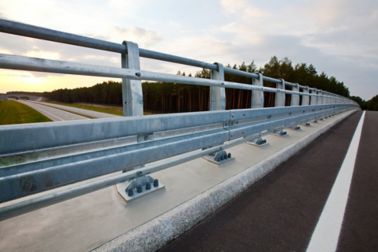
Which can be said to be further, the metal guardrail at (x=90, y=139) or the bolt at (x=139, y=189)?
the bolt at (x=139, y=189)

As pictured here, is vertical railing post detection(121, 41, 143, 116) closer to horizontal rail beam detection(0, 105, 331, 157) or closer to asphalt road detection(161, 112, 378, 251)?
horizontal rail beam detection(0, 105, 331, 157)

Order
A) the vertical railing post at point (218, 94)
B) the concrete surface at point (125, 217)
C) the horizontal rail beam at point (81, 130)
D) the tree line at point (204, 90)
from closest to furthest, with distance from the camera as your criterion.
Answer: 1. the horizontal rail beam at point (81, 130)
2. the concrete surface at point (125, 217)
3. the vertical railing post at point (218, 94)
4. the tree line at point (204, 90)

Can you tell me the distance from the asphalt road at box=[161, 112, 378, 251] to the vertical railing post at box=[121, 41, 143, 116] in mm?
1100

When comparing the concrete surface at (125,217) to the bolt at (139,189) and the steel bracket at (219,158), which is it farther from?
the steel bracket at (219,158)

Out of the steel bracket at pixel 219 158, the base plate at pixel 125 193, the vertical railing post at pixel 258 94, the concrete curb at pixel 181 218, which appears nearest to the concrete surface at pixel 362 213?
the concrete curb at pixel 181 218

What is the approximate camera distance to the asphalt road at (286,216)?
1.50 m

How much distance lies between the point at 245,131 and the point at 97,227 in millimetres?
2164

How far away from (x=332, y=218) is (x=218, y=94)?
1805mm

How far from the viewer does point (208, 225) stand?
1.71 m

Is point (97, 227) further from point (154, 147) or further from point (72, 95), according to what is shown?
point (72, 95)

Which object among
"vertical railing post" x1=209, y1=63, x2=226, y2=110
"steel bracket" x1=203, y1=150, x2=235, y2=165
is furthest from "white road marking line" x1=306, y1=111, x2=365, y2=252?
"vertical railing post" x1=209, y1=63, x2=226, y2=110

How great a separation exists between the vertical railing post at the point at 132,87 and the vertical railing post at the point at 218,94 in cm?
127

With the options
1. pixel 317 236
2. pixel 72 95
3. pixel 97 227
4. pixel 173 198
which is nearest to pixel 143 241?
pixel 97 227

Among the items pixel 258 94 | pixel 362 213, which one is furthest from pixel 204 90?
pixel 362 213
